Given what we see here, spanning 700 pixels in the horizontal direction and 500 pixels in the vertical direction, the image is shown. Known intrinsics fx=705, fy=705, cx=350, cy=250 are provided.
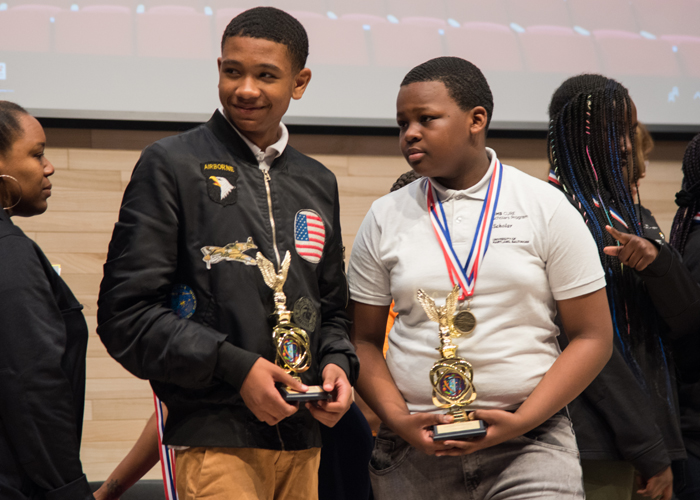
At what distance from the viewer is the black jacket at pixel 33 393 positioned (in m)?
1.47

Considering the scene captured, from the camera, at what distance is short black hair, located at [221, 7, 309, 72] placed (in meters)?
1.69

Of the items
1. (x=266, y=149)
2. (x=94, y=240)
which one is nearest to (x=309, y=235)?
(x=266, y=149)

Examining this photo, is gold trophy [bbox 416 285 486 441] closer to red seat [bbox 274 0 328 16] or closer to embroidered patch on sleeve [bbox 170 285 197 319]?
embroidered patch on sleeve [bbox 170 285 197 319]

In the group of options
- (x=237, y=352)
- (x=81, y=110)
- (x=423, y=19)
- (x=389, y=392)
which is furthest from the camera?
(x=423, y=19)

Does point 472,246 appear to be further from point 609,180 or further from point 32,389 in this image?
point 32,389

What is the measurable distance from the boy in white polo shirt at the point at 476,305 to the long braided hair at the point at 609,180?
318 mm

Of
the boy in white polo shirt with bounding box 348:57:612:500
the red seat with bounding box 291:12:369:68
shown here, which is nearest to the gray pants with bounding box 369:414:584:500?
the boy in white polo shirt with bounding box 348:57:612:500

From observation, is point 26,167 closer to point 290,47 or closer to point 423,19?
point 290,47

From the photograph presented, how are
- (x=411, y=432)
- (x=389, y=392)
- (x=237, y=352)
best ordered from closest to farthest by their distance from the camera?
(x=237, y=352)
(x=411, y=432)
(x=389, y=392)

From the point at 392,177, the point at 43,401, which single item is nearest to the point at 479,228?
the point at 43,401

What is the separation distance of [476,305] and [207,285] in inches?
24.8

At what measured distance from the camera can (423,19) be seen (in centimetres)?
334

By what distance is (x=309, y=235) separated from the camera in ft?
5.52

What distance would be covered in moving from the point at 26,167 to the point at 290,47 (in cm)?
74
